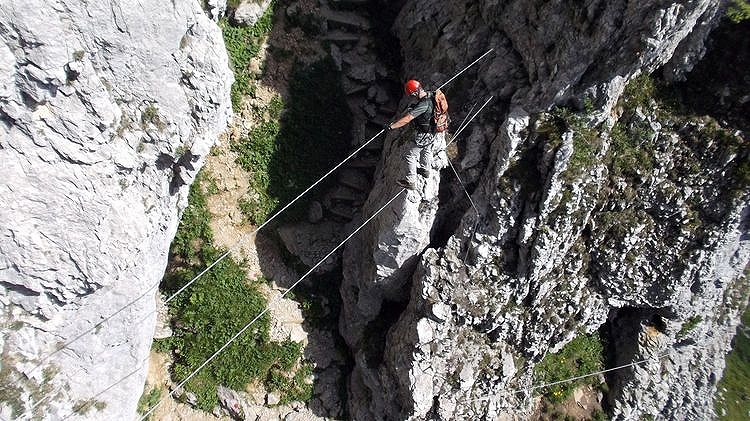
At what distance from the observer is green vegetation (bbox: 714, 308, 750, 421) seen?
624 inches

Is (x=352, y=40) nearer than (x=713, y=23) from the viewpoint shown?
No

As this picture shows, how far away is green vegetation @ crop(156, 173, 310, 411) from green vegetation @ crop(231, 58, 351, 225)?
1583 mm

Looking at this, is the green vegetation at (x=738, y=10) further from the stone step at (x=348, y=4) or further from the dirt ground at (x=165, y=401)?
the dirt ground at (x=165, y=401)

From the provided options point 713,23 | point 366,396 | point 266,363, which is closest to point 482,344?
point 366,396

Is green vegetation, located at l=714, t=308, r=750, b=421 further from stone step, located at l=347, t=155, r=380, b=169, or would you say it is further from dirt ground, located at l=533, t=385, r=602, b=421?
stone step, located at l=347, t=155, r=380, b=169

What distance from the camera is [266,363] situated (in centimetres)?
1438

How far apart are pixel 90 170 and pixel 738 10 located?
13.8m

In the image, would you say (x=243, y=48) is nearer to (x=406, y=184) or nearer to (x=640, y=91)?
(x=406, y=184)

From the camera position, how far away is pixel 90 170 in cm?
927

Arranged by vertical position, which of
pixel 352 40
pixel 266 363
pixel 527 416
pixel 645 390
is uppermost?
pixel 352 40

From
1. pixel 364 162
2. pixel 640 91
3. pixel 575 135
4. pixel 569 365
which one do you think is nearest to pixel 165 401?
pixel 364 162

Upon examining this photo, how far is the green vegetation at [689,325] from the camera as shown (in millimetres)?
14078

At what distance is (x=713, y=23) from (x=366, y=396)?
1308 cm

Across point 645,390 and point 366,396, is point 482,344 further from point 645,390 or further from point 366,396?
point 645,390
